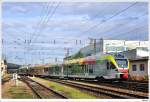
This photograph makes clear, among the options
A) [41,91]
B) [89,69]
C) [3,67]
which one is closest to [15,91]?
[3,67]

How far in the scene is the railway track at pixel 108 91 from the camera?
695 centimetres

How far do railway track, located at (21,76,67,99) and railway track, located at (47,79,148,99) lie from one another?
1.07ft

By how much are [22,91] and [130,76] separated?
2.14 m

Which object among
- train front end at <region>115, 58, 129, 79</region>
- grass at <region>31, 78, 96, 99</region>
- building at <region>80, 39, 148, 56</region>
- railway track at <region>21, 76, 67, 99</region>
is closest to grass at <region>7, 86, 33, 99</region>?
railway track at <region>21, 76, 67, 99</region>

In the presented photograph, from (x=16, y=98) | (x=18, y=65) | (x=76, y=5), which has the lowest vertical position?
(x=16, y=98)

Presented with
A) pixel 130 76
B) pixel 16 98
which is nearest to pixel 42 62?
pixel 16 98

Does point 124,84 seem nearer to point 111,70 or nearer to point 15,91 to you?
point 111,70

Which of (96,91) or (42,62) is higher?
(42,62)

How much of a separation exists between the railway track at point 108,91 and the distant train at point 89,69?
0.19 metres

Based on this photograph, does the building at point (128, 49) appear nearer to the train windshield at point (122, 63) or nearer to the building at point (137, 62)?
the building at point (137, 62)

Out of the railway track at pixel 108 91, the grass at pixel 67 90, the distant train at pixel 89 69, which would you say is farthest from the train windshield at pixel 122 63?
the grass at pixel 67 90

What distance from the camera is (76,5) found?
22.3 feet

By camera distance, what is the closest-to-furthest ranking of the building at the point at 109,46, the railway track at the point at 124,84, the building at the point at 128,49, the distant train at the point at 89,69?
the building at the point at 128,49 → the building at the point at 109,46 → the railway track at the point at 124,84 → the distant train at the point at 89,69

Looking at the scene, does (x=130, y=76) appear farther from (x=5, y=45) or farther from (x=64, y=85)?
(x=5, y=45)
